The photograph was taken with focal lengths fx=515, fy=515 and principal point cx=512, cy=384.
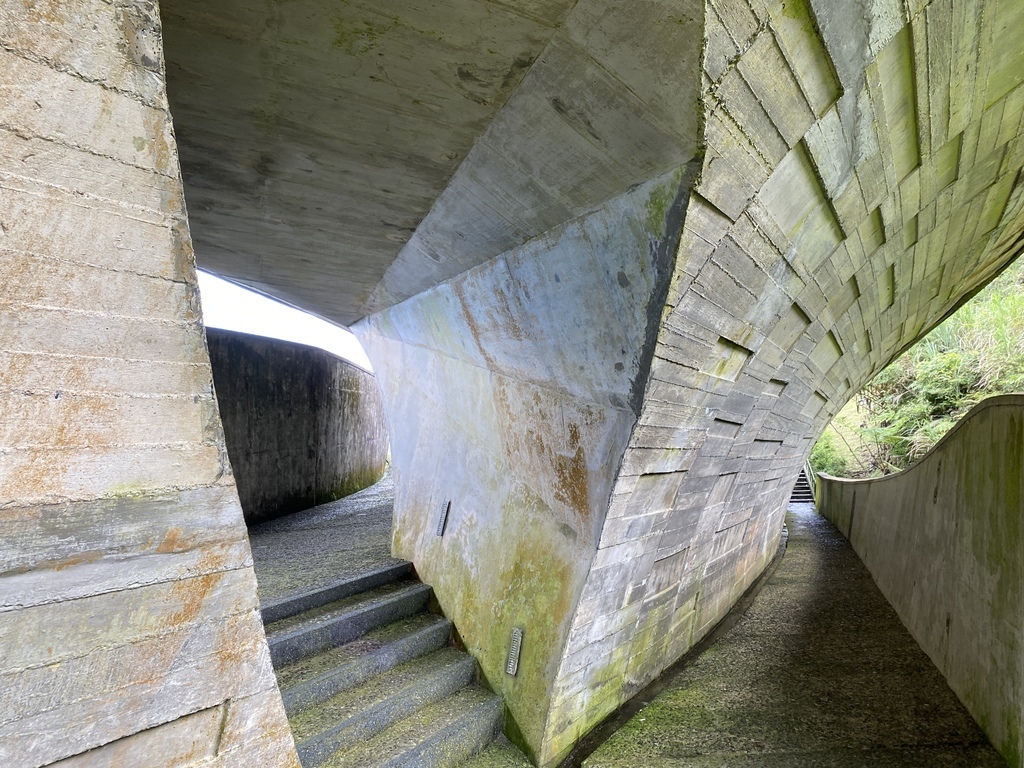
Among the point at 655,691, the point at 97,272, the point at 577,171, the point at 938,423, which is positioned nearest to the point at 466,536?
the point at 655,691

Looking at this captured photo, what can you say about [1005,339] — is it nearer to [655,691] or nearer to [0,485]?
[655,691]

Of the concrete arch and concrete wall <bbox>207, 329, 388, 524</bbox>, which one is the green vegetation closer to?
the concrete arch

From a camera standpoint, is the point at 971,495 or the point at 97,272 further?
the point at 971,495

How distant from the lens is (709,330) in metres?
2.40

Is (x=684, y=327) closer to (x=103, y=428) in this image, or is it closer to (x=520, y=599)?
(x=103, y=428)

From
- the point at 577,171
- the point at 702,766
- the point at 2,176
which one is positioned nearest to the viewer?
the point at 2,176

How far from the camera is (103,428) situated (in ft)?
4.04

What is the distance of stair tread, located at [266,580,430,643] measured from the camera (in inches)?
136

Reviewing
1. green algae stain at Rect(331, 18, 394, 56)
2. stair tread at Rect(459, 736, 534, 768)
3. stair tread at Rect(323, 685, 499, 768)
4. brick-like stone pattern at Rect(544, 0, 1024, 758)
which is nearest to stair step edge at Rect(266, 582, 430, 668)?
stair tread at Rect(323, 685, 499, 768)

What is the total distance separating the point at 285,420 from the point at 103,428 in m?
6.48

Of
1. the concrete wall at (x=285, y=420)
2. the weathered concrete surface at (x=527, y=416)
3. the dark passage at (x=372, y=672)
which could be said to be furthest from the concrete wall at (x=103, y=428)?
the concrete wall at (x=285, y=420)

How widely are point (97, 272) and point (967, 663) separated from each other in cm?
565

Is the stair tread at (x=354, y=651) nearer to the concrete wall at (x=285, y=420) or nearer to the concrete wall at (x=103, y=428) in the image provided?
the concrete wall at (x=103, y=428)

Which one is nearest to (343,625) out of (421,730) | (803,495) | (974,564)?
(421,730)
